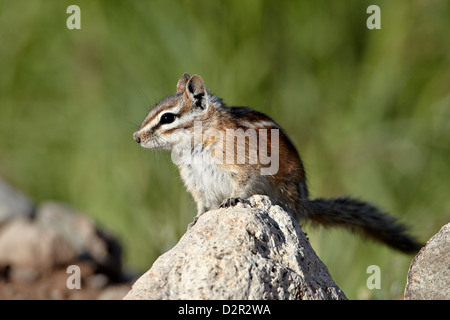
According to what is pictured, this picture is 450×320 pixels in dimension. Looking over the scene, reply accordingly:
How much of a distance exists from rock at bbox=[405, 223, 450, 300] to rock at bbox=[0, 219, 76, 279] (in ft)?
10.2

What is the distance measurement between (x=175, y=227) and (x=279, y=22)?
1973 millimetres

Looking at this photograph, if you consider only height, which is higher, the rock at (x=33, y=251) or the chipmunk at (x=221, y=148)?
the chipmunk at (x=221, y=148)

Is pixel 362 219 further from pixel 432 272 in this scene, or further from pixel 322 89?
pixel 432 272

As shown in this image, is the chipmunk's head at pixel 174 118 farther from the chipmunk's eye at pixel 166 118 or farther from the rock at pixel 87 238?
the rock at pixel 87 238

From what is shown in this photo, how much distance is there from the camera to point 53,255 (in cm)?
509

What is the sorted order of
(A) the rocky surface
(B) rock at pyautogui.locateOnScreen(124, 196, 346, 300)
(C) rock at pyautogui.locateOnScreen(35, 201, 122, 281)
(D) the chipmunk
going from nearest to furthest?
(B) rock at pyautogui.locateOnScreen(124, 196, 346, 300) < (D) the chipmunk < (A) the rocky surface < (C) rock at pyautogui.locateOnScreen(35, 201, 122, 281)

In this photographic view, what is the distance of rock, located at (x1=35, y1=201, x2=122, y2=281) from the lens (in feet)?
17.5

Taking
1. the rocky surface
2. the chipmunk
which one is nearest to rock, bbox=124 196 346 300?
the chipmunk

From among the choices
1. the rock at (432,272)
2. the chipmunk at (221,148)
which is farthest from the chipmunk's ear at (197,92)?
the rock at (432,272)

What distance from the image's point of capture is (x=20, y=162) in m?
7.56

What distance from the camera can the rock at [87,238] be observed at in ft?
17.5

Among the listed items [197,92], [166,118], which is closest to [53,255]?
[166,118]

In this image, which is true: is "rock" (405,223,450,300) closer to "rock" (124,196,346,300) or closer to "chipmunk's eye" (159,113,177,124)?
"rock" (124,196,346,300)

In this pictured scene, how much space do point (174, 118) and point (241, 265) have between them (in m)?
1.47
